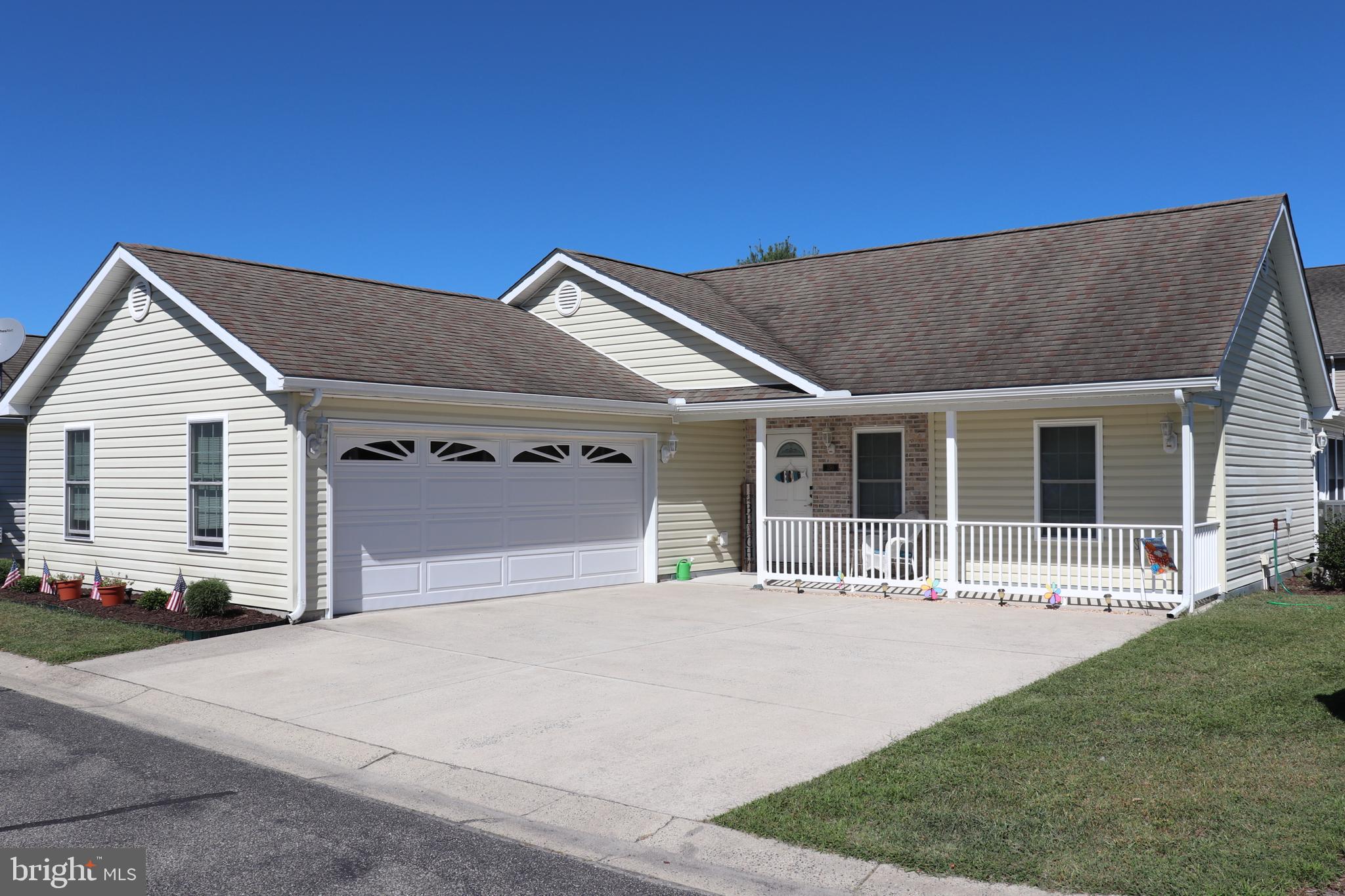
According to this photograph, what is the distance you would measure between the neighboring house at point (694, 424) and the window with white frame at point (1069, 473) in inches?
1.3

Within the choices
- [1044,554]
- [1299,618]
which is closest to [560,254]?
[1044,554]

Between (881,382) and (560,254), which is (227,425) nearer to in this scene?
(560,254)

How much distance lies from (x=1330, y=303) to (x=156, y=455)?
2748 cm

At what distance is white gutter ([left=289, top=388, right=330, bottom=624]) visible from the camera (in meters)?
12.4

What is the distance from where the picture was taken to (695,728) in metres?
7.74

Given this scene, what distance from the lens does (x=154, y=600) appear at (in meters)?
13.2

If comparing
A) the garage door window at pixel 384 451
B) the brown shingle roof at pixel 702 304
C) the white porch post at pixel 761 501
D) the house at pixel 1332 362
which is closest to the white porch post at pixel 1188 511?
the brown shingle roof at pixel 702 304

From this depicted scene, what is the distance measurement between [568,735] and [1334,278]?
28939mm

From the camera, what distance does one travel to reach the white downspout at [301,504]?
487 inches

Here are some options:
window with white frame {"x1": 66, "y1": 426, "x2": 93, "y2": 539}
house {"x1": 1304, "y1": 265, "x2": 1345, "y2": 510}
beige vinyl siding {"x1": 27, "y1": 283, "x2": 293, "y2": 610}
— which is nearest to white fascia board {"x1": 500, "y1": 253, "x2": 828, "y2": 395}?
beige vinyl siding {"x1": 27, "y1": 283, "x2": 293, "y2": 610}

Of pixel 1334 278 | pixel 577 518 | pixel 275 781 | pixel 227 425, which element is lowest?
pixel 275 781

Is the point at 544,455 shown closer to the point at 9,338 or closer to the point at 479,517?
the point at 479,517

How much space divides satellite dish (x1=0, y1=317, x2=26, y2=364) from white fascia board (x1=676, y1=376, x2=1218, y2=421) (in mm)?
9623

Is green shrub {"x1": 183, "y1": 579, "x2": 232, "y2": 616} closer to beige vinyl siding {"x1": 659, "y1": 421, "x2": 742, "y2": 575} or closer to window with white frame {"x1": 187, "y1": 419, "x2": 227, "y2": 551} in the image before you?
window with white frame {"x1": 187, "y1": 419, "x2": 227, "y2": 551}
